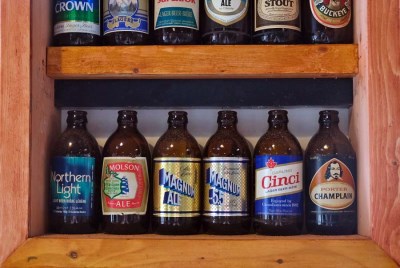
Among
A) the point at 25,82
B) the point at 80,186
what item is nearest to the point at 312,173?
the point at 80,186

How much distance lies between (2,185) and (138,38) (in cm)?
43

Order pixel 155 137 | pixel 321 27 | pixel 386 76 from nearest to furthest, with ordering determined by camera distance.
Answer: pixel 386 76 < pixel 321 27 < pixel 155 137

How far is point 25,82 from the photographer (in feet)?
4.54

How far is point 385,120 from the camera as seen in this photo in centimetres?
134

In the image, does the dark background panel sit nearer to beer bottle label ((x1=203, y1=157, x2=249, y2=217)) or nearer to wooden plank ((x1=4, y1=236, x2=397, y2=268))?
beer bottle label ((x1=203, y1=157, x2=249, y2=217))

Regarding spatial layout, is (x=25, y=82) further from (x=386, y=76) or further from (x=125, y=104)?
(x=386, y=76)

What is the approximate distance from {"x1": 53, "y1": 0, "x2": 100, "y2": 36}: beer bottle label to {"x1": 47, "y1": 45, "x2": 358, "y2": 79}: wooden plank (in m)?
0.08

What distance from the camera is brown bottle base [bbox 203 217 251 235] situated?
1404 mm

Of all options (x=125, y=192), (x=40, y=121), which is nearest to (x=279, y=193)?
(x=125, y=192)

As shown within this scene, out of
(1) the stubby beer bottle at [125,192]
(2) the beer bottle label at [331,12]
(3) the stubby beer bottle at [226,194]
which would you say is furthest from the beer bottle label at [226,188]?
(2) the beer bottle label at [331,12]

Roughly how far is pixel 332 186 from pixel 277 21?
377 millimetres

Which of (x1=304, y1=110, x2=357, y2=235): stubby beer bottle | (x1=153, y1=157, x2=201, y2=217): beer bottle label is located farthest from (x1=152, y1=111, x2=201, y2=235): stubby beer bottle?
(x1=304, y1=110, x2=357, y2=235): stubby beer bottle

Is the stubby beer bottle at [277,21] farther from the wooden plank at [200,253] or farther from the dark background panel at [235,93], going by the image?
the wooden plank at [200,253]

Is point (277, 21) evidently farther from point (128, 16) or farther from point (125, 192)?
point (125, 192)
